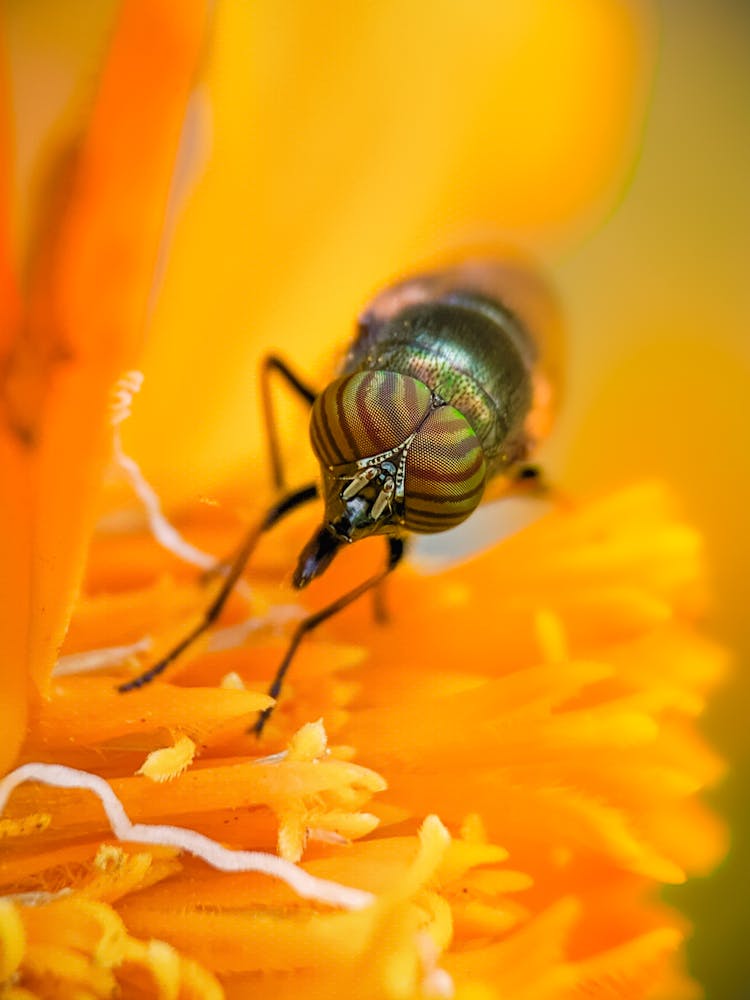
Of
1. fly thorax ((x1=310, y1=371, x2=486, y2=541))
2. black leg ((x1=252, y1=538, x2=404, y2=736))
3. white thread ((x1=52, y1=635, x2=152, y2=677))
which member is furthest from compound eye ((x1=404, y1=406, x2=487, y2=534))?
white thread ((x1=52, y1=635, x2=152, y2=677))

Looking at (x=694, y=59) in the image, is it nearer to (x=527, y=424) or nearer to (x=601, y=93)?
(x=601, y=93)

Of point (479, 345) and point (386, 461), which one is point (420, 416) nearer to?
point (386, 461)

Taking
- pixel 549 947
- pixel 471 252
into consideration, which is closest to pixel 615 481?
pixel 471 252

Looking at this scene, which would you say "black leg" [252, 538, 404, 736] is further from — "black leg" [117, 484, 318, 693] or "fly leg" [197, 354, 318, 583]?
"fly leg" [197, 354, 318, 583]

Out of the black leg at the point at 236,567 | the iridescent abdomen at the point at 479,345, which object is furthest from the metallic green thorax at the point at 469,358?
the black leg at the point at 236,567

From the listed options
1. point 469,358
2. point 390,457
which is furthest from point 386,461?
point 469,358

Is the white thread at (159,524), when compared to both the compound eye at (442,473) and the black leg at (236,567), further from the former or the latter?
the compound eye at (442,473)
